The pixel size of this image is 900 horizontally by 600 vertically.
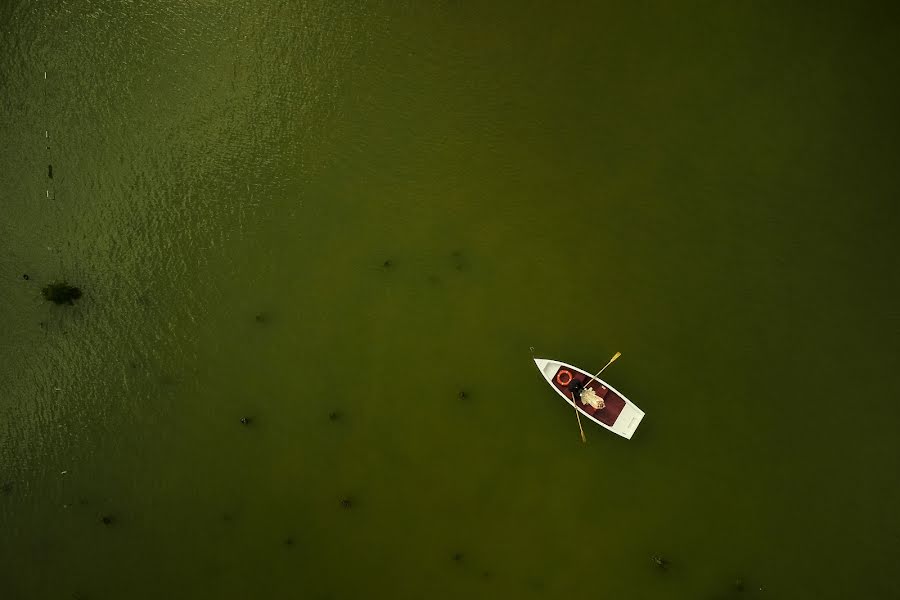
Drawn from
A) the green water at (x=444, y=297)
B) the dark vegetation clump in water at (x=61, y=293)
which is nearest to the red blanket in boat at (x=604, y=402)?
the green water at (x=444, y=297)

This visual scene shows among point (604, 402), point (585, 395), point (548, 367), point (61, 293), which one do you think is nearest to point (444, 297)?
point (548, 367)

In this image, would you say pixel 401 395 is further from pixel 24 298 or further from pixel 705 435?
pixel 24 298

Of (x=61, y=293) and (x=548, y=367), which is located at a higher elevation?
(x=548, y=367)

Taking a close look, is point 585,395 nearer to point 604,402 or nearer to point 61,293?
point 604,402

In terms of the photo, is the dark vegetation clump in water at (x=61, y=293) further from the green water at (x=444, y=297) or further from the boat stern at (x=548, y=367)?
the boat stern at (x=548, y=367)

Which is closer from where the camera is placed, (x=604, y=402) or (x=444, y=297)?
(x=604, y=402)

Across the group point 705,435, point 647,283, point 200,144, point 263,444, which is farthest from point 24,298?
point 705,435

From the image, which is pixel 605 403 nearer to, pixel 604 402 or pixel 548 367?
pixel 604 402
